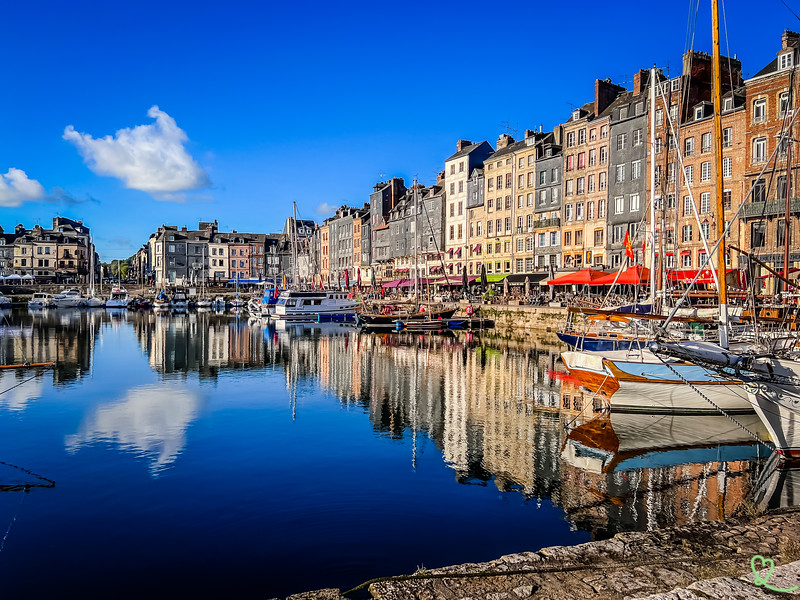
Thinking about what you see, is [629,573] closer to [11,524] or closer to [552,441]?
[552,441]

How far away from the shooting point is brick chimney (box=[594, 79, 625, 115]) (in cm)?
6303

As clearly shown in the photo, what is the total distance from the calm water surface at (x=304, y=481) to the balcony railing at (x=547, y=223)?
139 ft

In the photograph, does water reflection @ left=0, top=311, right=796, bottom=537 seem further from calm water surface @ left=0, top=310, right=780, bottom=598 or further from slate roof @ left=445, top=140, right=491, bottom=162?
slate roof @ left=445, top=140, right=491, bottom=162

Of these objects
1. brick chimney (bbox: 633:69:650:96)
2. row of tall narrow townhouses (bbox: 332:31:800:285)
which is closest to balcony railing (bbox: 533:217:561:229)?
row of tall narrow townhouses (bbox: 332:31:800:285)

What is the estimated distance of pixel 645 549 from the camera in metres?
9.15

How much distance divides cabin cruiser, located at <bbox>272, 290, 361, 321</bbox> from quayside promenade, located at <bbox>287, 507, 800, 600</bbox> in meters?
65.6

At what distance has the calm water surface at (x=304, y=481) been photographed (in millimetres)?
10172

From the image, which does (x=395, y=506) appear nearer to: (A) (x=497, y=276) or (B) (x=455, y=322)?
(B) (x=455, y=322)

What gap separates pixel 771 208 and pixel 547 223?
2656cm

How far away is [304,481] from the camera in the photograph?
1422 centimetres

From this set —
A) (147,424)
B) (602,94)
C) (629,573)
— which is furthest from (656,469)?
(602,94)

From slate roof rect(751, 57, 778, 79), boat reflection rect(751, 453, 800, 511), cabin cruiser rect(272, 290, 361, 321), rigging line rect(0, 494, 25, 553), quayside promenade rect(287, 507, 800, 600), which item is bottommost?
boat reflection rect(751, 453, 800, 511)

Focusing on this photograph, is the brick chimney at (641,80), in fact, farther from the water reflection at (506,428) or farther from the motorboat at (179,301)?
the motorboat at (179,301)

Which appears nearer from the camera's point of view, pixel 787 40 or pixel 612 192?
pixel 787 40
